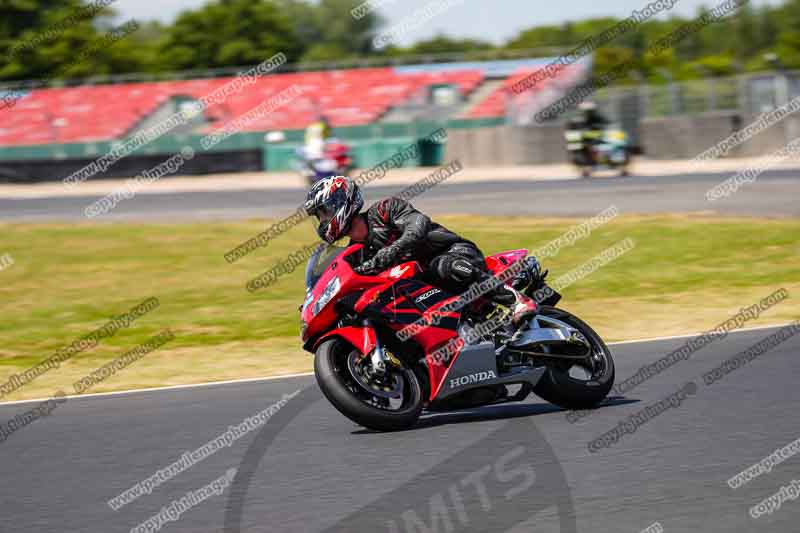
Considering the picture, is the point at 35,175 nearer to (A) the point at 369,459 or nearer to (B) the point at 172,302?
(B) the point at 172,302

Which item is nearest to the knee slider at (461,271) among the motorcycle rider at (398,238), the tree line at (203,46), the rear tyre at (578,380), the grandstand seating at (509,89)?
the motorcycle rider at (398,238)

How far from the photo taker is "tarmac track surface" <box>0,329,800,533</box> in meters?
5.34

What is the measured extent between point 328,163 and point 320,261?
2325 centimetres

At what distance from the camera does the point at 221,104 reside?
43.3 metres

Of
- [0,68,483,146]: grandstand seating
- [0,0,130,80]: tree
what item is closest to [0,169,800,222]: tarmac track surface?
[0,68,483,146]: grandstand seating

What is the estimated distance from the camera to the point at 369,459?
21.4ft

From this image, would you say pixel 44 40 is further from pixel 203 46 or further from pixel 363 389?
pixel 363 389

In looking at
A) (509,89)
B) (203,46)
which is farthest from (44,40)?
(509,89)

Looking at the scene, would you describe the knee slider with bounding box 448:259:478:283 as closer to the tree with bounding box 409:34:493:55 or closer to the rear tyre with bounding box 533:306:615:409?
the rear tyre with bounding box 533:306:615:409

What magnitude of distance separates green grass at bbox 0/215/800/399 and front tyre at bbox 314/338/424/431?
334 centimetres

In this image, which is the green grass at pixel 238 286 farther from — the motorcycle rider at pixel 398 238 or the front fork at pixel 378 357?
the front fork at pixel 378 357

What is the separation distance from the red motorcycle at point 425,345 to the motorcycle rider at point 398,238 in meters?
0.09

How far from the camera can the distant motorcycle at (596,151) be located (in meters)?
29.1

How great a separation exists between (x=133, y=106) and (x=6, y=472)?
1622 inches
